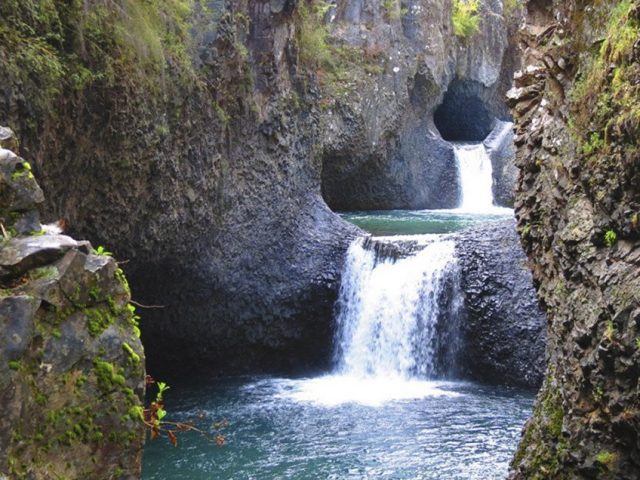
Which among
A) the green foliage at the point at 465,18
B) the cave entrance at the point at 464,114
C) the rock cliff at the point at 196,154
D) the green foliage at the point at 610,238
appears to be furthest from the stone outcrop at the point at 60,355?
the cave entrance at the point at 464,114

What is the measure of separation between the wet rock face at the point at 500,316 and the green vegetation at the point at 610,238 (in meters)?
7.32

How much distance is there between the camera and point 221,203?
12594 millimetres

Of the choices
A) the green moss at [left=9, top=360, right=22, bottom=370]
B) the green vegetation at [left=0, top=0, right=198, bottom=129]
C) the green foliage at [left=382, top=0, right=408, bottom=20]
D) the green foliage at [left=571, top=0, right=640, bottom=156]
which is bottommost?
the green moss at [left=9, top=360, right=22, bottom=370]

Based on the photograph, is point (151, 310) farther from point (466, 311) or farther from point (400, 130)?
point (400, 130)

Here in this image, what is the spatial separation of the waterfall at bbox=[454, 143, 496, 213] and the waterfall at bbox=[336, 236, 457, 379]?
8871 mm

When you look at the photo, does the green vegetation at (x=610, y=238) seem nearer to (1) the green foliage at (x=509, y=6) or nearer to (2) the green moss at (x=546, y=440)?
(2) the green moss at (x=546, y=440)

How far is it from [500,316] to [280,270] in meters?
3.75

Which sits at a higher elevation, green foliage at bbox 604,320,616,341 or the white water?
green foliage at bbox 604,320,616,341

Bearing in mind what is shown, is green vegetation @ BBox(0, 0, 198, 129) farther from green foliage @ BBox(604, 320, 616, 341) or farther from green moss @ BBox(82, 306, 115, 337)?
green foliage @ BBox(604, 320, 616, 341)

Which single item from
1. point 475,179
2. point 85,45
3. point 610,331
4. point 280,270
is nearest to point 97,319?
point 610,331

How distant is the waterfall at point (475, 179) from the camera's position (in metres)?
22.4

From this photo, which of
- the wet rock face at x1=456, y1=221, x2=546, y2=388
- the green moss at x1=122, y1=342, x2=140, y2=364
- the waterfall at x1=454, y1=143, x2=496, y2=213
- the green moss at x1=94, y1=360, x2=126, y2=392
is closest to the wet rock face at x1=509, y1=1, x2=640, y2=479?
the green moss at x1=122, y1=342, x2=140, y2=364

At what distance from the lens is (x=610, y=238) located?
5414 mm

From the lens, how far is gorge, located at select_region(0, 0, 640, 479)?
392cm
